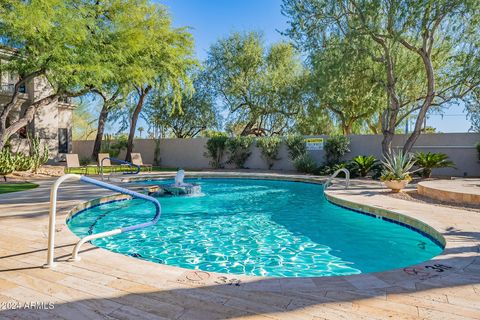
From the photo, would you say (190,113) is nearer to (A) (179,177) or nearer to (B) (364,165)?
(B) (364,165)

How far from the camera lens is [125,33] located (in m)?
12.3

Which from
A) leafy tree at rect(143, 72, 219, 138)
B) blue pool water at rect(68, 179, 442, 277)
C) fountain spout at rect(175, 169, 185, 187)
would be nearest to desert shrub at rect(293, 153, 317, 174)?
blue pool water at rect(68, 179, 442, 277)

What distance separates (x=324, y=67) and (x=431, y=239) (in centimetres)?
1024

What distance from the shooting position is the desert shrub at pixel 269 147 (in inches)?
708

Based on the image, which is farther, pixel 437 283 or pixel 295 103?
pixel 295 103

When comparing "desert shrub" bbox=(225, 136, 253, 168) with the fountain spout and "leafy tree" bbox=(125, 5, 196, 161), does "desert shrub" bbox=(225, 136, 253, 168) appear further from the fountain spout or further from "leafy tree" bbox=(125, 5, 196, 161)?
the fountain spout

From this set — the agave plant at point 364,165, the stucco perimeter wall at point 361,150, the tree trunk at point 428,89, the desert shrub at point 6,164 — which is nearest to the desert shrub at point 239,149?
the stucco perimeter wall at point 361,150

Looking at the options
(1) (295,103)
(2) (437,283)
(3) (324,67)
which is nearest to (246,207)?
(2) (437,283)

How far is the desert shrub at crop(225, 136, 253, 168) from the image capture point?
18.9m

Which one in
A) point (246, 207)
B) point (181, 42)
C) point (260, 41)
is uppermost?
point (260, 41)

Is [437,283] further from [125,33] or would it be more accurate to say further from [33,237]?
[125,33]

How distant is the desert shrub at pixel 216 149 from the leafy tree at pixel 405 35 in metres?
7.52

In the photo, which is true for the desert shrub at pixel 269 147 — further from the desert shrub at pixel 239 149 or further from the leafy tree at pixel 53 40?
the leafy tree at pixel 53 40

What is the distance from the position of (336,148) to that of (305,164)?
5.58ft
